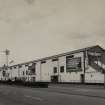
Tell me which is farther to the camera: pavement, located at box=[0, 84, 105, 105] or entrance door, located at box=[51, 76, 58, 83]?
entrance door, located at box=[51, 76, 58, 83]

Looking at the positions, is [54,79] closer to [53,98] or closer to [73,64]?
[73,64]

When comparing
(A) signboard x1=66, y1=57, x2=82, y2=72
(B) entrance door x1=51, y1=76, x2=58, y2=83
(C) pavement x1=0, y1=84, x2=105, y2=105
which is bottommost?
(B) entrance door x1=51, y1=76, x2=58, y2=83

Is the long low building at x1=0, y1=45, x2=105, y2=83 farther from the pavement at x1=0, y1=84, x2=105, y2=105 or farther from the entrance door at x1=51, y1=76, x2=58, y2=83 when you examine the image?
the pavement at x1=0, y1=84, x2=105, y2=105

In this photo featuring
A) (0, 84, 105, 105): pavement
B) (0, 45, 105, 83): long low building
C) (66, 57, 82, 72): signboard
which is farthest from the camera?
(66, 57, 82, 72): signboard

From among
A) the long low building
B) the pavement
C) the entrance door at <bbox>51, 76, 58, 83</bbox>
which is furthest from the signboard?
the pavement

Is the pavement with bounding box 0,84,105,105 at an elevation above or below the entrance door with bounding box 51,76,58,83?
above

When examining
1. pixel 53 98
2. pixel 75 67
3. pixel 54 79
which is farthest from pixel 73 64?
pixel 53 98

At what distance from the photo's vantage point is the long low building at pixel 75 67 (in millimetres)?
81613

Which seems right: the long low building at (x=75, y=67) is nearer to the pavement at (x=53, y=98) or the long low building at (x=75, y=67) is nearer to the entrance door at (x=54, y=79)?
the entrance door at (x=54, y=79)

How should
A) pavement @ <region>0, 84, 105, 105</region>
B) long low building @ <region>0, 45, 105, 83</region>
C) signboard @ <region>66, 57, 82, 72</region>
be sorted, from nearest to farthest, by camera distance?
pavement @ <region>0, 84, 105, 105</region> → long low building @ <region>0, 45, 105, 83</region> → signboard @ <region>66, 57, 82, 72</region>

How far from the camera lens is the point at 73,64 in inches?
3487

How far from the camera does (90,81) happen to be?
79.6 meters

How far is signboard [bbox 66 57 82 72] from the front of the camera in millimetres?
86688

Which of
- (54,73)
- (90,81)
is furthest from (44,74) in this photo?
(90,81)
